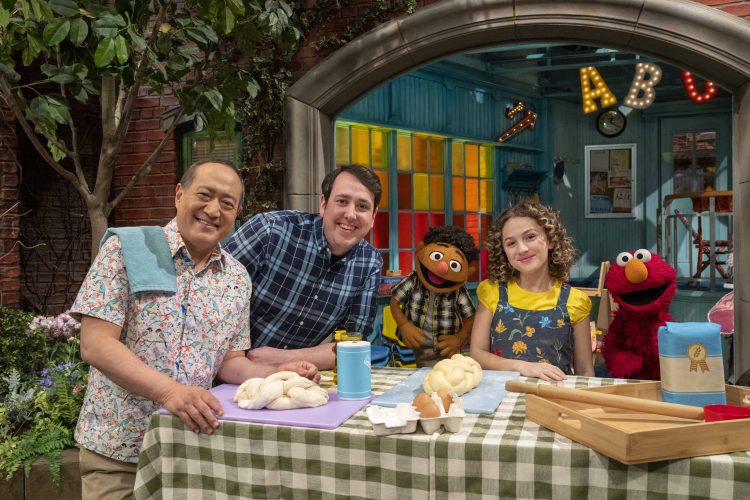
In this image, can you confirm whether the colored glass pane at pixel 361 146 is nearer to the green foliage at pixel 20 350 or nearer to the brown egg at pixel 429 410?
the green foliage at pixel 20 350

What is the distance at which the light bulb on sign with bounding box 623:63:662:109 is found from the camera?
26.0 ft

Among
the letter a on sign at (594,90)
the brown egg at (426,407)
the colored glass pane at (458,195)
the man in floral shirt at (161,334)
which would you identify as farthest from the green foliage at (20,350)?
the letter a on sign at (594,90)

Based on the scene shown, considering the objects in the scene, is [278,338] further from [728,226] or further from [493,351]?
[728,226]

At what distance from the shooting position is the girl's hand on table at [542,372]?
1982 millimetres

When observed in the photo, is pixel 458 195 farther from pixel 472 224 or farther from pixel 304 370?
pixel 304 370

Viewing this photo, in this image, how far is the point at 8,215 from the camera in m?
4.85

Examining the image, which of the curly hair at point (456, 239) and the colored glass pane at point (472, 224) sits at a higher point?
the colored glass pane at point (472, 224)

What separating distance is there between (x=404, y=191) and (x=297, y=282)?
5370mm

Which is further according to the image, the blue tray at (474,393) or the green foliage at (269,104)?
the green foliage at (269,104)

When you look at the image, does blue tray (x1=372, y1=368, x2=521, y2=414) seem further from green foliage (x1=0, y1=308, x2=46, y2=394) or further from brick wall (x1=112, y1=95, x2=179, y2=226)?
brick wall (x1=112, y1=95, x2=179, y2=226)

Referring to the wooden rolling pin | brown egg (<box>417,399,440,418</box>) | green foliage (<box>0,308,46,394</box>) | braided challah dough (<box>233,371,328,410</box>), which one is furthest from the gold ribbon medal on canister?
green foliage (<box>0,308,46,394</box>)

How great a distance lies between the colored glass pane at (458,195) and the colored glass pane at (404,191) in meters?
0.89

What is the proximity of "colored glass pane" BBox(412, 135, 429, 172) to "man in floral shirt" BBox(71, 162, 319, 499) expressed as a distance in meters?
6.08

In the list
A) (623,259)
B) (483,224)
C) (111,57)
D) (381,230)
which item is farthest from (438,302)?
(483,224)
